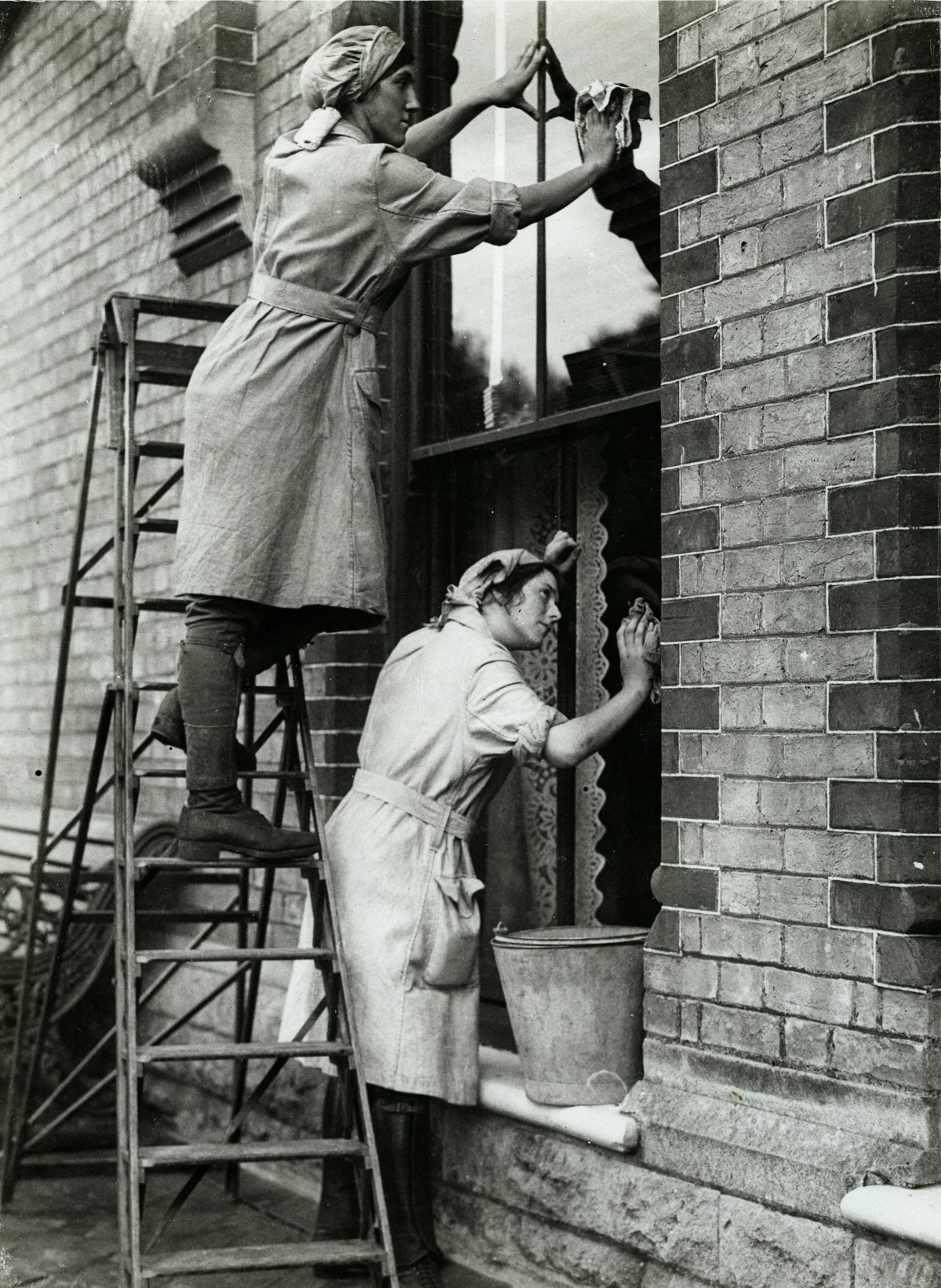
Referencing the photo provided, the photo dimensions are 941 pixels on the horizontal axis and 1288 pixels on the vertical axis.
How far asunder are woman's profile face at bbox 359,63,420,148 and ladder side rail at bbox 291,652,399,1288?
1525 mm

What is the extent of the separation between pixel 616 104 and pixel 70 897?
125 inches

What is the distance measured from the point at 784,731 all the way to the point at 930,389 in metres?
0.85

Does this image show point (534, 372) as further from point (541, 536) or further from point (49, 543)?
point (49, 543)

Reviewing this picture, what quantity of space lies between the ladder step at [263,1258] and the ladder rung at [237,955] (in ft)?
2.39

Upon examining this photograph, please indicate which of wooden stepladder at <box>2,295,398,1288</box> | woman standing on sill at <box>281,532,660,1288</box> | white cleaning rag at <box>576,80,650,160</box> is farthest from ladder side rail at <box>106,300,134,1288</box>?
white cleaning rag at <box>576,80,650,160</box>

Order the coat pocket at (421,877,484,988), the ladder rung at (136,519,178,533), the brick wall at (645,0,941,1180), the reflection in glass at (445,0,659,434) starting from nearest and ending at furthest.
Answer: the brick wall at (645,0,941,1180) < the coat pocket at (421,877,484,988) < the reflection in glass at (445,0,659,434) < the ladder rung at (136,519,178,533)

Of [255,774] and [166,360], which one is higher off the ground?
[166,360]

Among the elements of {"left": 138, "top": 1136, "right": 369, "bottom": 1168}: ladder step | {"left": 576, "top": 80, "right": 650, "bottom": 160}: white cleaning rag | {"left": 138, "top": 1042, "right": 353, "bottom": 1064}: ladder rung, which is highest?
{"left": 576, "top": 80, "right": 650, "bottom": 160}: white cleaning rag

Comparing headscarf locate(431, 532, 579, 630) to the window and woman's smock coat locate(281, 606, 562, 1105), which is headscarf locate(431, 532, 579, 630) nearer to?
woman's smock coat locate(281, 606, 562, 1105)

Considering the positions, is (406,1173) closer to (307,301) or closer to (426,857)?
(426,857)

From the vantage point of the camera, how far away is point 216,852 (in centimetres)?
444

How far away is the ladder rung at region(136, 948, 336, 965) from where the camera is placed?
14.1 ft

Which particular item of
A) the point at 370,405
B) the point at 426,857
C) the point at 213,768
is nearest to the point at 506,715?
the point at 426,857

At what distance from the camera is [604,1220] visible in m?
4.27
